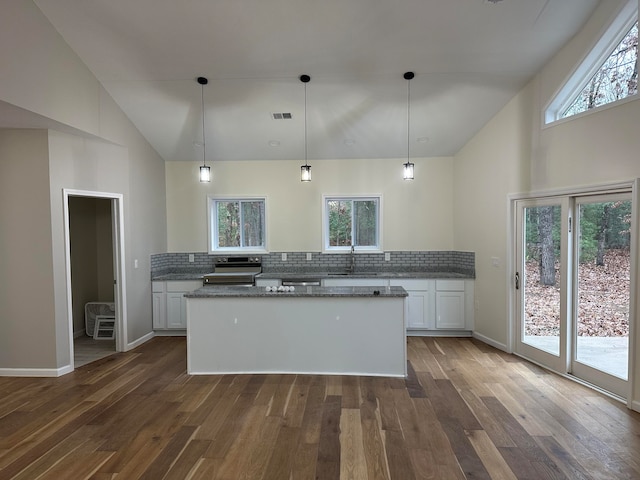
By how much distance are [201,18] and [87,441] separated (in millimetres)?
3784

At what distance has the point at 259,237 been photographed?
20.2 ft

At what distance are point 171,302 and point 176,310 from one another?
15 centimetres

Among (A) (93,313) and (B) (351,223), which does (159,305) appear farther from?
(B) (351,223)

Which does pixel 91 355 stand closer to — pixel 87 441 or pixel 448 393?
pixel 87 441

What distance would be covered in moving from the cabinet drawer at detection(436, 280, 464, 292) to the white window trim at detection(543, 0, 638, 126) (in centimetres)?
244

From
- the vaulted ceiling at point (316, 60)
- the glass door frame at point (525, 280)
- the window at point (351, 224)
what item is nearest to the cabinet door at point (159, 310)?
the vaulted ceiling at point (316, 60)

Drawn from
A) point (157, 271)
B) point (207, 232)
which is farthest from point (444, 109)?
point (157, 271)

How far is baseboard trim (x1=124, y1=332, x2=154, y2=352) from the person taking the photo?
16.1 feet

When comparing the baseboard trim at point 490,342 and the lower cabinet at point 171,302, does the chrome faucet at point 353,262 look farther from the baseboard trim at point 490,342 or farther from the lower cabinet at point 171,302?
the lower cabinet at point 171,302

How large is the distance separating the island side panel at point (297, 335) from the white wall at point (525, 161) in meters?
1.91

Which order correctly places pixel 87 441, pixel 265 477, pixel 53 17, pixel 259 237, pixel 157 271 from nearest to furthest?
pixel 265 477
pixel 87 441
pixel 53 17
pixel 157 271
pixel 259 237

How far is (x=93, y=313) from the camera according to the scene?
566 centimetres

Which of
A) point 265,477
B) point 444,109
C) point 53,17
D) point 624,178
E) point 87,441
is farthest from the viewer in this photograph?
point 444,109

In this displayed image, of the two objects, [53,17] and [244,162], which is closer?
[53,17]
